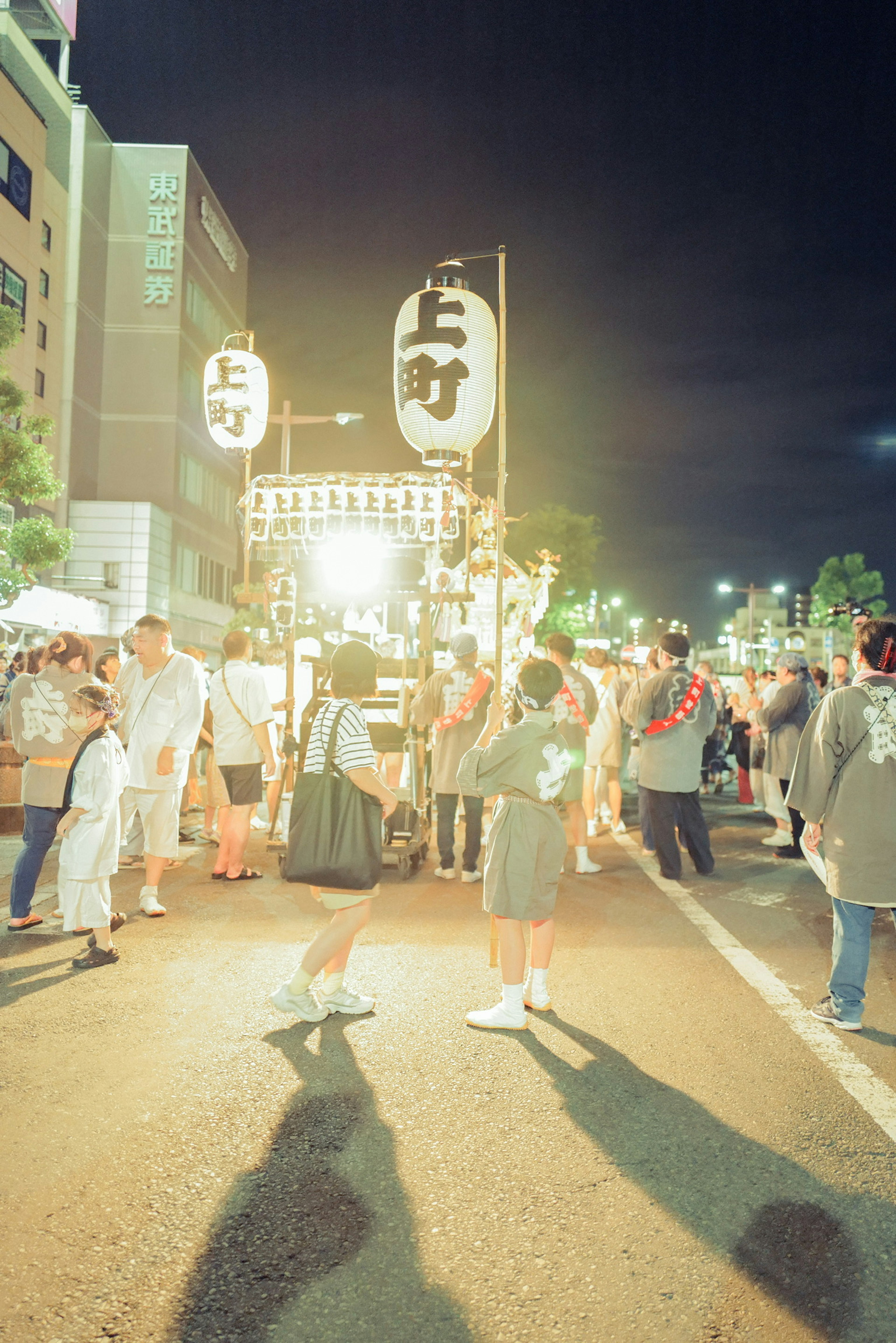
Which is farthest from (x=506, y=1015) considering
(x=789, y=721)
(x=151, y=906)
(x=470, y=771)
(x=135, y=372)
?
(x=135, y=372)

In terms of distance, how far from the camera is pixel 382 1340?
2.31 meters

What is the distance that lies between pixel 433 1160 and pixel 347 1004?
5.32ft

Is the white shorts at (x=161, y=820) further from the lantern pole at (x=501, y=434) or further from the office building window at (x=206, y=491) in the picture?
the office building window at (x=206, y=491)

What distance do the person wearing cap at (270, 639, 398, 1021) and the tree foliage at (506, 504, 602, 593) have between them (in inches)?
2226

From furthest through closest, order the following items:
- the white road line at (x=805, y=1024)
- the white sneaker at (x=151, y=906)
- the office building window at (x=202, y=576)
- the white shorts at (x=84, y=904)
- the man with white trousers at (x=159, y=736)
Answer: the office building window at (x=202, y=576) < the man with white trousers at (x=159, y=736) < the white sneaker at (x=151, y=906) < the white shorts at (x=84, y=904) < the white road line at (x=805, y=1024)

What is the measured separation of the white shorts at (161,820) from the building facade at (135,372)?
32967mm

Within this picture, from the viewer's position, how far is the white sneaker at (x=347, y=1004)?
15.6 feet

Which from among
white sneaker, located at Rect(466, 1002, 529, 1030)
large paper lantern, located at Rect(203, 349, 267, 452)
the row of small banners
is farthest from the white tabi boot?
large paper lantern, located at Rect(203, 349, 267, 452)

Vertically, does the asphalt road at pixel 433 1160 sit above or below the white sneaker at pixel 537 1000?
below

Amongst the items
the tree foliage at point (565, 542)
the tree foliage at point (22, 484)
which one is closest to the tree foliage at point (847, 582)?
the tree foliage at point (565, 542)

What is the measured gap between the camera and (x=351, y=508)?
1298cm

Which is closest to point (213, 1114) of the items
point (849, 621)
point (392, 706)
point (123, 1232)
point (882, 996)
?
point (123, 1232)

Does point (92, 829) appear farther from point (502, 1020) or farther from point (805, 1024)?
point (805, 1024)

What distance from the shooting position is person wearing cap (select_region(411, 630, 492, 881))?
28.0ft
